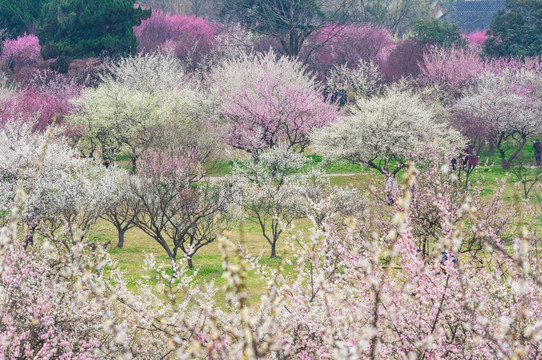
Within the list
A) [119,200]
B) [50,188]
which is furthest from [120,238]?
[50,188]

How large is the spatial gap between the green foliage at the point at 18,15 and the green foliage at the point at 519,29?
3917 centimetres

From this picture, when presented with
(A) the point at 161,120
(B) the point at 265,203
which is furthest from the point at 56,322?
(A) the point at 161,120

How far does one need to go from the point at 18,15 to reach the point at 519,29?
42665mm

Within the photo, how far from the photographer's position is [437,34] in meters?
53.5

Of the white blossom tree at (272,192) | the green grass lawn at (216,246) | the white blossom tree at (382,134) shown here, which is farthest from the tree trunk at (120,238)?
the white blossom tree at (382,134)

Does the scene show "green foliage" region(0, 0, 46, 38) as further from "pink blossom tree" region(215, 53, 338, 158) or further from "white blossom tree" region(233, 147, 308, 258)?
"white blossom tree" region(233, 147, 308, 258)

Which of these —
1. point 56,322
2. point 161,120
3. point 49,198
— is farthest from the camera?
point 161,120

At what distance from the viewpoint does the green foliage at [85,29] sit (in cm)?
4759

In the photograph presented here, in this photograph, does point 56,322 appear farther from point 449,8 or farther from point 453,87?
point 449,8

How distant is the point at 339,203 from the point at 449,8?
74351 millimetres

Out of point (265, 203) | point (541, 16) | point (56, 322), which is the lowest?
point (265, 203)

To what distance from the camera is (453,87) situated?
4678 centimetres

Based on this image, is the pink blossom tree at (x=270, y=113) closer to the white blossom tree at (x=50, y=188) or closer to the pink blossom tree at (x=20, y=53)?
the white blossom tree at (x=50, y=188)

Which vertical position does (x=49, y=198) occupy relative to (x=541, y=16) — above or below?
below
